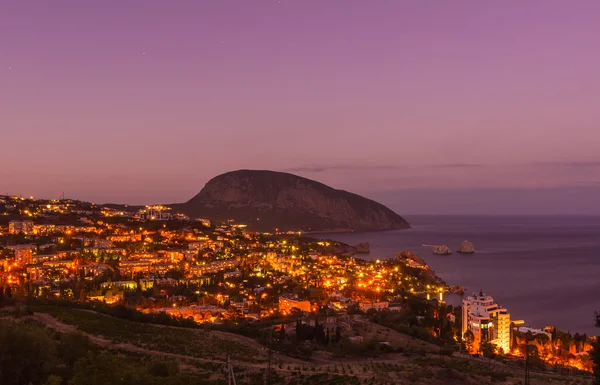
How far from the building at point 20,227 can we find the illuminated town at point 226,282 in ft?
0.52

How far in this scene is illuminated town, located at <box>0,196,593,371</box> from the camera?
34.8 metres

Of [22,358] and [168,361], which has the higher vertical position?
[22,358]

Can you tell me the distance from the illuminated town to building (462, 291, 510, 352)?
0.25 feet

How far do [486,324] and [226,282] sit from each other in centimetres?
2653

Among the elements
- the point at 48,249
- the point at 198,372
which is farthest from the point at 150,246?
the point at 198,372

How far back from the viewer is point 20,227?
2515 inches

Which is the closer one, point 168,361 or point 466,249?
point 168,361

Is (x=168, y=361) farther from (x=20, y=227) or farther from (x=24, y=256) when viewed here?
(x=20, y=227)

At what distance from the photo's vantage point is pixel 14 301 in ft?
96.8

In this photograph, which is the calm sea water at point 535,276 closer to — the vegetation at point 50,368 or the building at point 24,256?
the vegetation at point 50,368

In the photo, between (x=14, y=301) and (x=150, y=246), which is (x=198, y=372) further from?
(x=150, y=246)

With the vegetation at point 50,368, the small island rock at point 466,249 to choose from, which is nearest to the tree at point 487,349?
the vegetation at point 50,368

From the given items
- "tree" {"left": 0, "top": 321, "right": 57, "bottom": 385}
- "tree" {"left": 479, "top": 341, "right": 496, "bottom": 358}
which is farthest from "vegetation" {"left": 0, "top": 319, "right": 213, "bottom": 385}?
"tree" {"left": 479, "top": 341, "right": 496, "bottom": 358}

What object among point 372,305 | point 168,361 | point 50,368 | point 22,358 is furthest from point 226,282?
point 22,358
